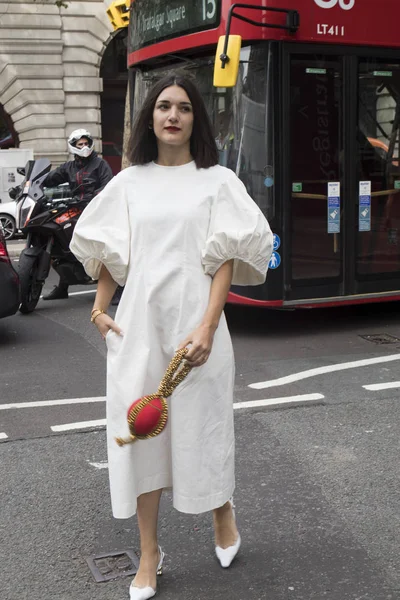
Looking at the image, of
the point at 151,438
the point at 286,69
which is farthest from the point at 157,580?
the point at 286,69

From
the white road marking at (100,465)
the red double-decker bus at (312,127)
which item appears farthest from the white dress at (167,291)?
the red double-decker bus at (312,127)

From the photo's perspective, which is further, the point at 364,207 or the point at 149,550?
the point at 364,207

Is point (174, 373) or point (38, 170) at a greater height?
point (38, 170)

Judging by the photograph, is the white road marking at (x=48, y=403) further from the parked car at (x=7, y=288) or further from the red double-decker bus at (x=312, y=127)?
the red double-decker bus at (x=312, y=127)

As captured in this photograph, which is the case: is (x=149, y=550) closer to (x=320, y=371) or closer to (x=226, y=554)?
(x=226, y=554)

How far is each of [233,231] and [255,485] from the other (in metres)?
1.66

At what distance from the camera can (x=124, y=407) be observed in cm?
328

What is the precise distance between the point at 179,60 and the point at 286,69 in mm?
1253

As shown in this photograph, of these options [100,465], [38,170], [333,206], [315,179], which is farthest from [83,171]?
[100,465]

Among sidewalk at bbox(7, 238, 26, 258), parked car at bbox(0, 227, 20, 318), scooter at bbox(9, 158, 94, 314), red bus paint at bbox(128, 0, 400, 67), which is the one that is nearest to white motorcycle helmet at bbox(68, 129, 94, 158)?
scooter at bbox(9, 158, 94, 314)

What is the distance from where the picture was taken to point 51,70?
24797 millimetres

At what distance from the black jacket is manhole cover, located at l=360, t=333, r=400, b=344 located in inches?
128

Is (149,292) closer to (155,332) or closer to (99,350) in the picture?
(155,332)

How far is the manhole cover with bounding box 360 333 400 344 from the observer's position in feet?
26.2
